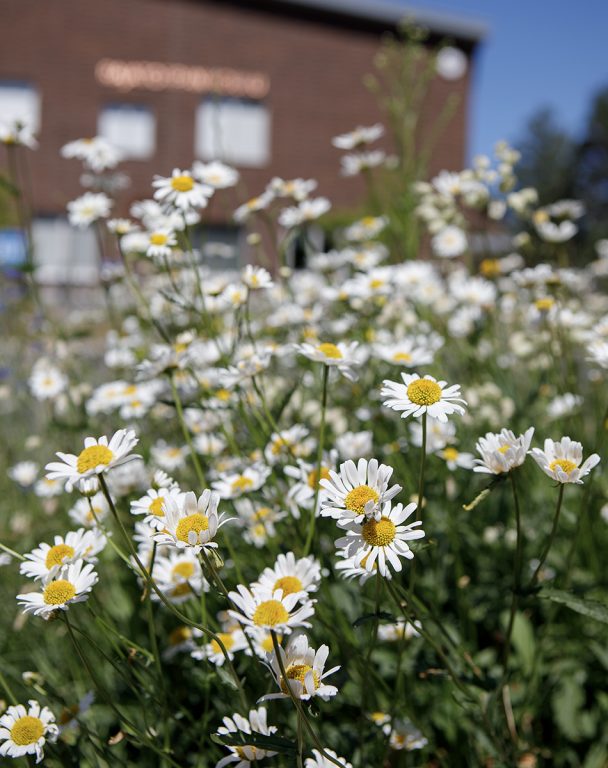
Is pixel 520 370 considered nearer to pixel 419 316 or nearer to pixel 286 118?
pixel 419 316

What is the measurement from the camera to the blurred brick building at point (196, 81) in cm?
1377

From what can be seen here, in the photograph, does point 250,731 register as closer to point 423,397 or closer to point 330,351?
point 423,397

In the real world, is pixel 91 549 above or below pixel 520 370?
above

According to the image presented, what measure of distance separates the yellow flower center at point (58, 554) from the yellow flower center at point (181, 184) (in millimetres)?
792

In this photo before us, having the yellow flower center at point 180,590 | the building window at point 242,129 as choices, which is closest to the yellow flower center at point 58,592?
the yellow flower center at point 180,590


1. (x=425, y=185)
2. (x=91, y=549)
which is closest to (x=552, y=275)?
(x=425, y=185)

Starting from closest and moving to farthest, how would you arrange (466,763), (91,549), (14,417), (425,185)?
1. (91,549)
2. (466,763)
3. (425,185)
4. (14,417)

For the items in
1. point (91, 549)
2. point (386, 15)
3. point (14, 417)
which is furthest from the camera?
point (386, 15)

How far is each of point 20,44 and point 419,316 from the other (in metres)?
14.1

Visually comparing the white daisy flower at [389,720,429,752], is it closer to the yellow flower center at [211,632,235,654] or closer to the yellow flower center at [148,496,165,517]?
the yellow flower center at [211,632,235,654]

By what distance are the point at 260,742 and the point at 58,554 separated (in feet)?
1.42

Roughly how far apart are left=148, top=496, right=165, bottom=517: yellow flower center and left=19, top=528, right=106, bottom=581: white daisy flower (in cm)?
11

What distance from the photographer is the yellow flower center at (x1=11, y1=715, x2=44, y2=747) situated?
1055mm

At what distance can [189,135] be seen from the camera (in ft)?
46.2
